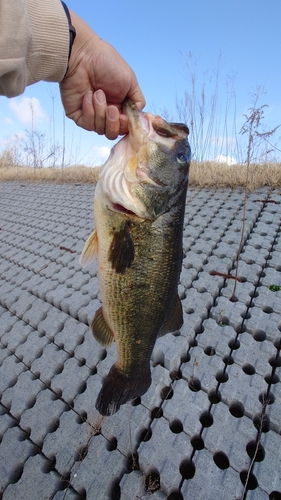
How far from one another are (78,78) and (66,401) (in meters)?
2.09

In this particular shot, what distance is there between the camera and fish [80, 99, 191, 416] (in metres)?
1.42

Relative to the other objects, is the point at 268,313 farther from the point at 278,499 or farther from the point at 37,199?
the point at 37,199

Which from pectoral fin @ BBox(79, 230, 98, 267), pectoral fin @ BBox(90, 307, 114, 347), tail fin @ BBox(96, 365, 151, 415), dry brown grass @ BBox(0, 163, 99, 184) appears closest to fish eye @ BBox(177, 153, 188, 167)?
pectoral fin @ BBox(79, 230, 98, 267)

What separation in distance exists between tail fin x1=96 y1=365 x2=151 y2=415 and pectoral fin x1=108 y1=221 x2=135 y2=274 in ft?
1.66

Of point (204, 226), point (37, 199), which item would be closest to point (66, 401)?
point (204, 226)

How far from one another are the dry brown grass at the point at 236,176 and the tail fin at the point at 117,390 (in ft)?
12.3

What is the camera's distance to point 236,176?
504 centimetres

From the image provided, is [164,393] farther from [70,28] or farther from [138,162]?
[70,28]

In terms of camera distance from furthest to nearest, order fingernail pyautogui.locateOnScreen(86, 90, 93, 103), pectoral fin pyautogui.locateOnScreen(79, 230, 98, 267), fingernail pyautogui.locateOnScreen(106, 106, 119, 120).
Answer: fingernail pyautogui.locateOnScreen(86, 90, 93, 103)
fingernail pyautogui.locateOnScreen(106, 106, 119, 120)
pectoral fin pyautogui.locateOnScreen(79, 230, 98, 267)

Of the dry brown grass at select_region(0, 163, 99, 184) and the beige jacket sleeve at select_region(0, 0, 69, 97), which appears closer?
the beige jacket sleeve at select_region(0, 0, 69, 97)

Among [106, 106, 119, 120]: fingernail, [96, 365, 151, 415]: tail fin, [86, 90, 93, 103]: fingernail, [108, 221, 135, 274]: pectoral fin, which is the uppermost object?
[86, 90, 93, 103]: fingernail

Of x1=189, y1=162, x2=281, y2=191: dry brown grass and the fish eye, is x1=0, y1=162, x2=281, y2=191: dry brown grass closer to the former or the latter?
x1=189, y1=162, x2=281, y2=191: dry brown grass

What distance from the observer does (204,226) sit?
156 inches

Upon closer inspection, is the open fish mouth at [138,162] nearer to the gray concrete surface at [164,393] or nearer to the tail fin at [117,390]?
the tail fin at [117,390]
